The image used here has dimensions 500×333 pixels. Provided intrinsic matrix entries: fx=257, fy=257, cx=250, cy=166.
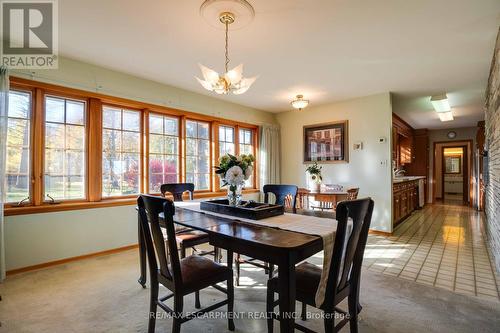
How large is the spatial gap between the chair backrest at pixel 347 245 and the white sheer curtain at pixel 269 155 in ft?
13.2

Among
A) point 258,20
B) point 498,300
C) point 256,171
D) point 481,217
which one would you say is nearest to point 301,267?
point 498,300

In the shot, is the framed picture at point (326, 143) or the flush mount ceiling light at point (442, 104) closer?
the flush mount ceiling light at point (442, 104)

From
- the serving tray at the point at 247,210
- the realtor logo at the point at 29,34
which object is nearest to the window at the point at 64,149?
the realtor logo at the point at 29,34

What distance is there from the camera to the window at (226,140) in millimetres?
5105

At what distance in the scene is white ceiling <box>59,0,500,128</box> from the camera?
216 centimetres

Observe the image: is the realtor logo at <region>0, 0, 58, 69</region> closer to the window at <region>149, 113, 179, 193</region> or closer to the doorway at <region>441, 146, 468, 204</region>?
the window at <region>149, 113, 179, 193</region>

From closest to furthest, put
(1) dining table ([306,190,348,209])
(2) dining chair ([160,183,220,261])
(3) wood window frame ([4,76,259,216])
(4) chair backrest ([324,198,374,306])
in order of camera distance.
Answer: (4) chair backrest ([324,198,374,306]) → (2) dining chair ([160,183,220,261]) → (3) wood window frame ([4,76,259,216]) → (1) dining table ([306,190,348,209])

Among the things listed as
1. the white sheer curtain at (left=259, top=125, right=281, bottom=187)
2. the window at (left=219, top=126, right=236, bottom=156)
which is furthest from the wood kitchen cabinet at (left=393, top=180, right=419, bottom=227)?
the window at (left=219, top=126, right=236, bottom=156)

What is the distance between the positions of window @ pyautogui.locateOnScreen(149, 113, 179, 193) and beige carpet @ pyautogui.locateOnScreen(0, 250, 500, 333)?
1.62m

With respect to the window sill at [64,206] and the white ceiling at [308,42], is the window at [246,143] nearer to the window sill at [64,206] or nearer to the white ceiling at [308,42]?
the white ceiling at [308,42]

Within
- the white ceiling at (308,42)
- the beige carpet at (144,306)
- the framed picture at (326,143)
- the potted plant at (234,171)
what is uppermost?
the white ceiling at (308,42)

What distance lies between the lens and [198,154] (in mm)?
4691

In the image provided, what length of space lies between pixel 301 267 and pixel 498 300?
6.23 ft

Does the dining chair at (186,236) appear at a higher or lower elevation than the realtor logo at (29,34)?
lower
